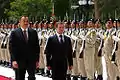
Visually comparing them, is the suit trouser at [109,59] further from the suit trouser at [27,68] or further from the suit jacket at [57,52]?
the suit trouser at [27,68]

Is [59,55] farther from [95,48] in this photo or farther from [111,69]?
[95,48]

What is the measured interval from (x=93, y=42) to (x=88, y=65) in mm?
593

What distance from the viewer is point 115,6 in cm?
4094

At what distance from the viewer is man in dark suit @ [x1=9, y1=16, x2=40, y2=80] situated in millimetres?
10117

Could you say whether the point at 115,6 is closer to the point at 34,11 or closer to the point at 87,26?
the point at 34,11

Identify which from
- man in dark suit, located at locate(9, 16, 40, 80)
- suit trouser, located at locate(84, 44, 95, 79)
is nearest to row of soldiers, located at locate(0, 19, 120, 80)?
suit trouser, located at locate(84, 44, 95, 79)

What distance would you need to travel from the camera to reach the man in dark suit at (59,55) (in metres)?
9.80

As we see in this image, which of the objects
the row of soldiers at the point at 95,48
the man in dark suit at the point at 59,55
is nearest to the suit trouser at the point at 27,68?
the man in dark suit at the point at 59,55

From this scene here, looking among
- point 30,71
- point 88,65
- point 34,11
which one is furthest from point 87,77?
point 34,11

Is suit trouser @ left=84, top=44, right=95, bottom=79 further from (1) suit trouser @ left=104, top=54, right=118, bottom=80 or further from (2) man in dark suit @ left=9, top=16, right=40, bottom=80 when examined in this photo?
(2) man in dark suit @ left=9, top=16, right=40, bottom=80

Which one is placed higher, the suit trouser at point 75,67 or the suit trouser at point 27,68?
the suit trouser at point 27,68

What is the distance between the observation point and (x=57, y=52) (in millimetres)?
9836

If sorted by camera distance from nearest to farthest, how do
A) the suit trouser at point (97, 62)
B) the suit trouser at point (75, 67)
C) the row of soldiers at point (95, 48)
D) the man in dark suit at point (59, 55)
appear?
the man in dark suit at point (59, 55) → the row of soldiers at point (95, 48) → the suit trouser at point (97, 62) → the suit trouser at point (75, 67)

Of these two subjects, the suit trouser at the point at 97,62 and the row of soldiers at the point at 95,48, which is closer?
the row of soldiers at the point at 95,48
